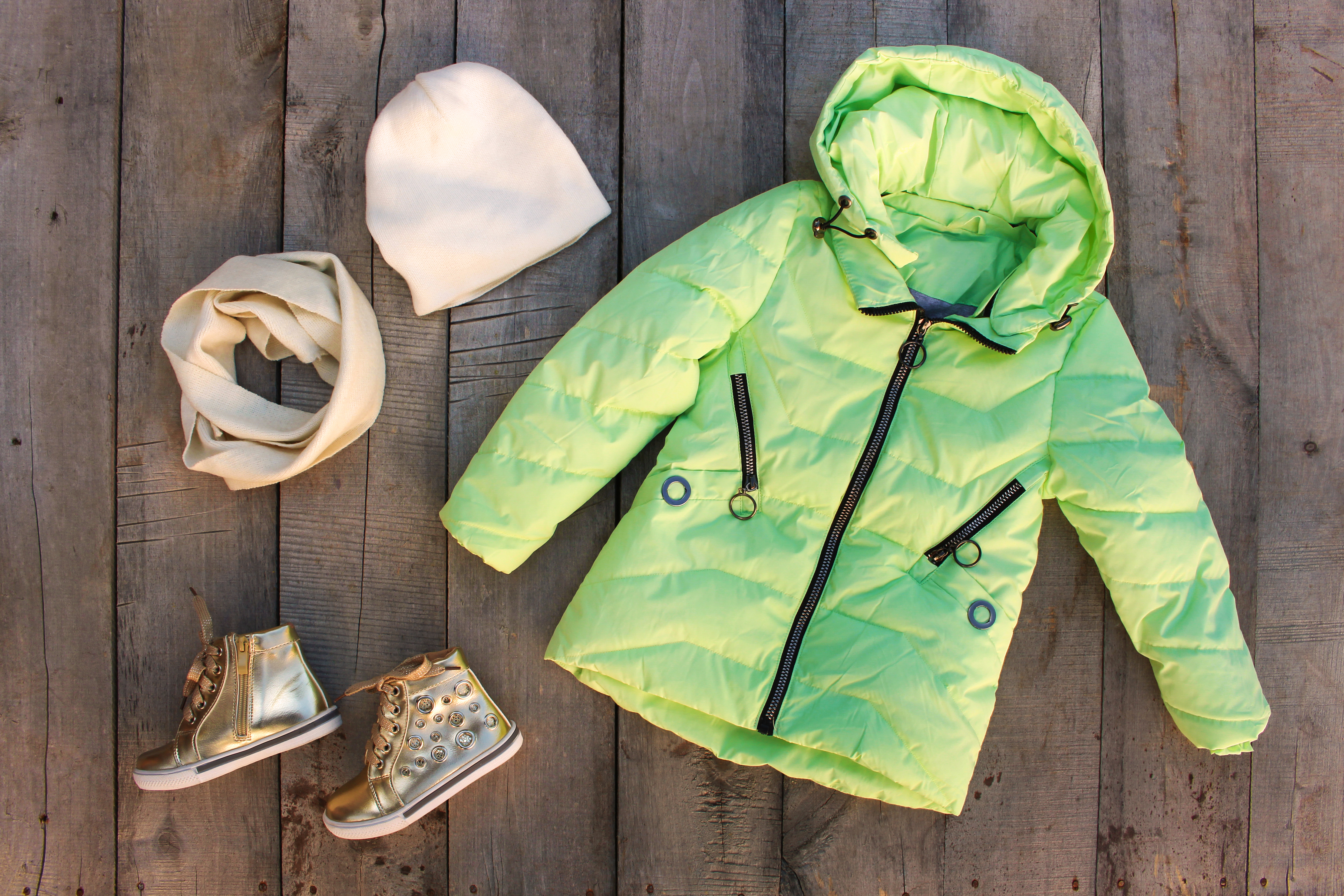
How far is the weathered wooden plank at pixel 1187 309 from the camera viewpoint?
54.0 inches

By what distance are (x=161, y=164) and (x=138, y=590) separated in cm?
76

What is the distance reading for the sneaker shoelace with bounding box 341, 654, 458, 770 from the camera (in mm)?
1209

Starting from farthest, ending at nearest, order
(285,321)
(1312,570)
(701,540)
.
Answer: (1312,570), (285,321), (701,540)

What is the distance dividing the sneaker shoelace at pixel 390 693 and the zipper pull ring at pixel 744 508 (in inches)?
20.6

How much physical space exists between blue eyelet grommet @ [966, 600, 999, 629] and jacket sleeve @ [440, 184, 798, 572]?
0.53 meters

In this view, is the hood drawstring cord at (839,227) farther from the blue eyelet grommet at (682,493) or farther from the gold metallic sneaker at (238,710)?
the gold metallic sneaker at (238,710)

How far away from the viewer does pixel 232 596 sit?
52.4 inches

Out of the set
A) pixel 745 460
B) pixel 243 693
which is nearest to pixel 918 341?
pixel 745 460

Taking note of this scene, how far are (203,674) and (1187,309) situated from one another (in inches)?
71.7

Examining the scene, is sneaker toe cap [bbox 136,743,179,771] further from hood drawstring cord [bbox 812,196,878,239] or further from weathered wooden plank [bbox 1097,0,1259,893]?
weathered wooden plank [bbox 1097,0,1259,893]

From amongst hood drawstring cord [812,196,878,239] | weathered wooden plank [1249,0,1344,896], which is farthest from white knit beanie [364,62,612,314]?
weathered wooden plank [1249,0,1344,896]

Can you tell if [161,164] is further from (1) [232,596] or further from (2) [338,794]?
(2) [338,794]

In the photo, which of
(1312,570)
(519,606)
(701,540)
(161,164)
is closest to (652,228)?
(701,540)

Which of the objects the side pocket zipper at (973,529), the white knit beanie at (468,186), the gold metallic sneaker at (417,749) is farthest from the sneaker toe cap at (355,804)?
the side pocket zipper at (973,529)
